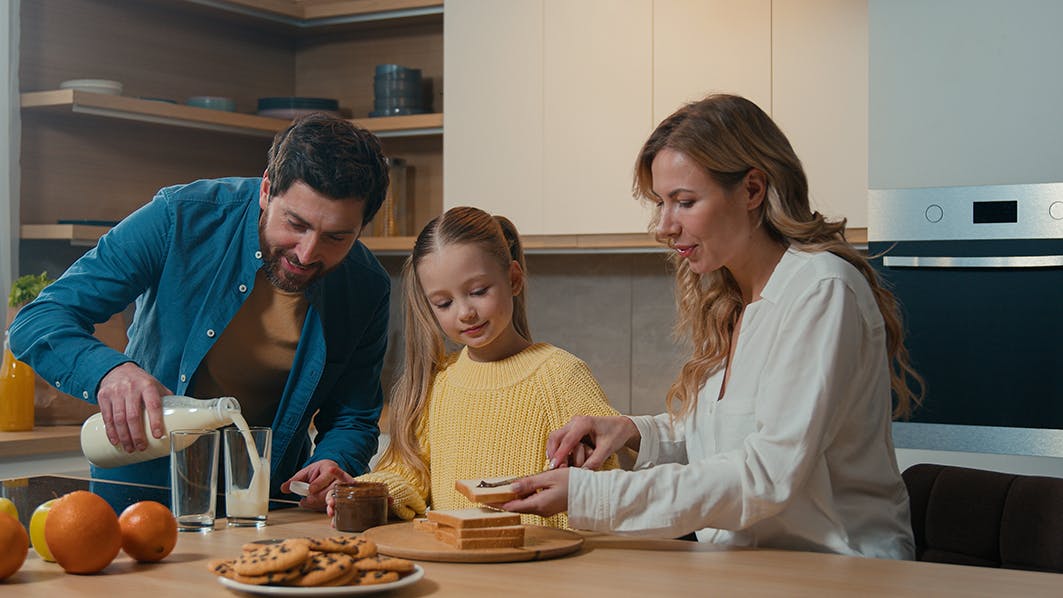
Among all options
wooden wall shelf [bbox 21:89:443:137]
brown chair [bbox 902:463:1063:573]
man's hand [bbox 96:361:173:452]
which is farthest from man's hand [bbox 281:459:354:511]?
wooden wall shelf [bbox 21:89:443:137]

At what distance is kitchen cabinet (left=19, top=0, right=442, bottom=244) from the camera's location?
378 centimetres

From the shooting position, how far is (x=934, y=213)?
118 inches

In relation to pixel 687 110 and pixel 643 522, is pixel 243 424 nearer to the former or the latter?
pixel 643 522

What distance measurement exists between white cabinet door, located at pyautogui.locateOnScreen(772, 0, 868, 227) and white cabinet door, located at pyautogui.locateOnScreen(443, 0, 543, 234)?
769 mm

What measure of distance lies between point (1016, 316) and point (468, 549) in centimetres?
191

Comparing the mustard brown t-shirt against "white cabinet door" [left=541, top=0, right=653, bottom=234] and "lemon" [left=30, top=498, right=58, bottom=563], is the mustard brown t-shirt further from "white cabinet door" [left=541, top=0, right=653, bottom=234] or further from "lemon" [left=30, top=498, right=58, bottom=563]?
"white cabinet door" [left=541, top=0, right=653, bottom=234]

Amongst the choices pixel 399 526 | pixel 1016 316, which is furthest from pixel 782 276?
pixel 1016 316

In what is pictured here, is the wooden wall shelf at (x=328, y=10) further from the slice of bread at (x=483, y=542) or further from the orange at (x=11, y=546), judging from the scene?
the orange at (x=11, y=546)

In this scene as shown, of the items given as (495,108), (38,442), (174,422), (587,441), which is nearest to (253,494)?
(174,422)

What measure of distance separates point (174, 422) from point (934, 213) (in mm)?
1978

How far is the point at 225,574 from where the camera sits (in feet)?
4.29

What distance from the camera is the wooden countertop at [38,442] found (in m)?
3.11

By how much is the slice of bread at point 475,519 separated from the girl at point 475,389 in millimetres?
396

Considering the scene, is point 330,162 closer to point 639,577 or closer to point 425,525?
point 425,525
